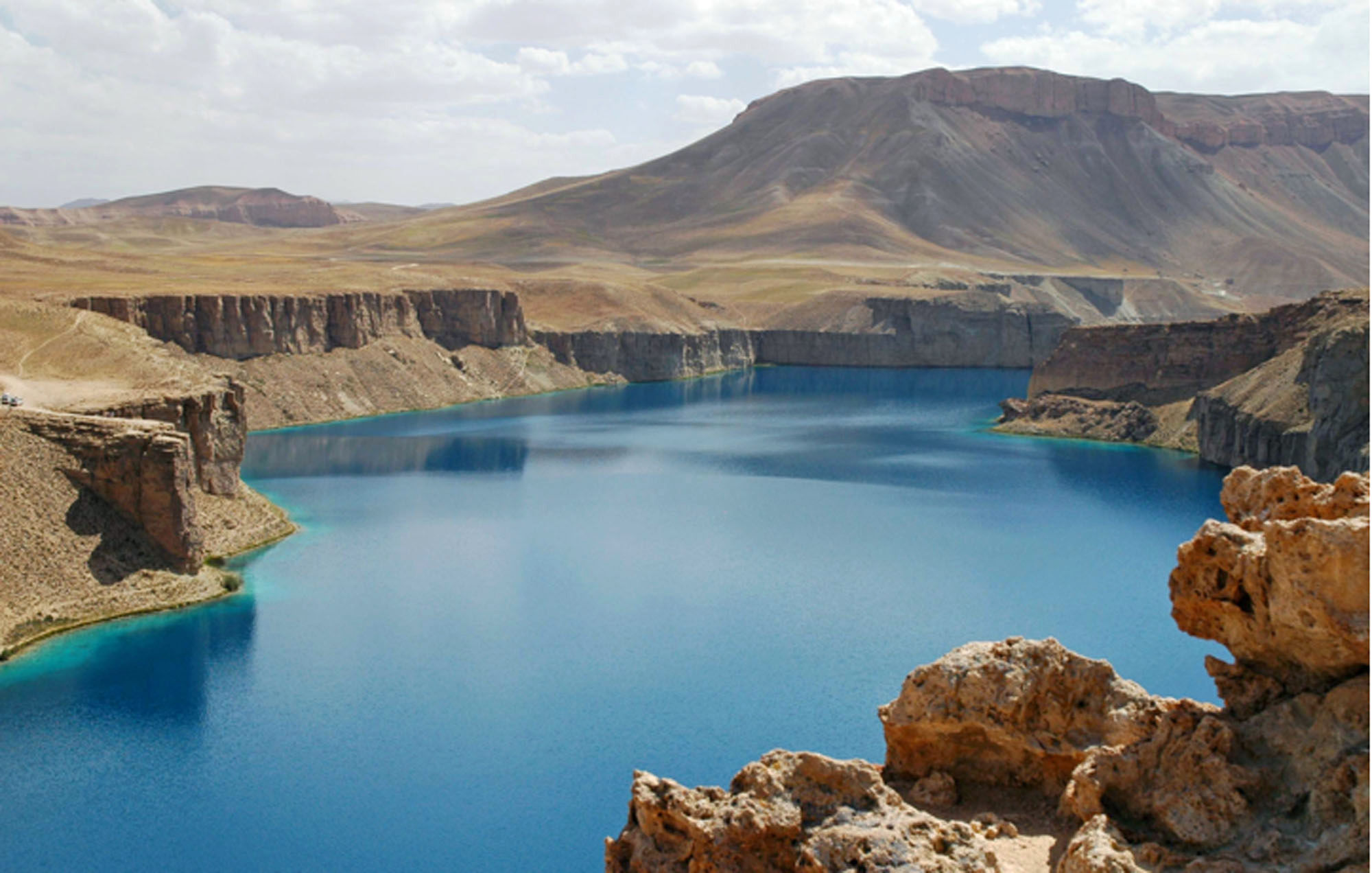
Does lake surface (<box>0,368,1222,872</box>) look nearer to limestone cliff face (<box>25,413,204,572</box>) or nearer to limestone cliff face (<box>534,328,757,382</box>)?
limestone cliff face (<box>25,413,204,572</box>)

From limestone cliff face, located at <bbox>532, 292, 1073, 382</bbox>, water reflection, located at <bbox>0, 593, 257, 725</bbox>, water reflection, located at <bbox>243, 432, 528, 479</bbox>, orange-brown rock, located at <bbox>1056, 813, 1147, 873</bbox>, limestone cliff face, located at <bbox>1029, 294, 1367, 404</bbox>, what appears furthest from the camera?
limestone cliff face, located at <bbox>532, 292, 1073, 382</bbox>

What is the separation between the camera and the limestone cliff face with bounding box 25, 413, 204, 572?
4616 centimetres

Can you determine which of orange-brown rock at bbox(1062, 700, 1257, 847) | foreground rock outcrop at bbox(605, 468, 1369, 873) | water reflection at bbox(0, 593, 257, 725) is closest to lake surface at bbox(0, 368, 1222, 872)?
water reflection at bbox(0, 593, 257, 725)

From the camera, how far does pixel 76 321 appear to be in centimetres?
7175

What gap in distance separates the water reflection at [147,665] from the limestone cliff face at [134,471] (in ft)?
11.8

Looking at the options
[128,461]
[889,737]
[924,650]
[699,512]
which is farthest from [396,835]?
[699,512]

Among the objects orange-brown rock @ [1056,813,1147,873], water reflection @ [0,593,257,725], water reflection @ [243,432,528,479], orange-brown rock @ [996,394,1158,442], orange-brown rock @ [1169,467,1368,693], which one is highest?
orange-brown rock @ [1169,467,1368,693]

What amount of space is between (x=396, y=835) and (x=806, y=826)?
611 inches

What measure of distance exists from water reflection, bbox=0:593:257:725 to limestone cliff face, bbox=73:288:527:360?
52.0m

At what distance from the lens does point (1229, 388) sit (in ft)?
271

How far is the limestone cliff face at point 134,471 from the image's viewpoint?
151ft

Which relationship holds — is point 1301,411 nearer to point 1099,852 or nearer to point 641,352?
point 1099,852

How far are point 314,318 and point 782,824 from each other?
322ft

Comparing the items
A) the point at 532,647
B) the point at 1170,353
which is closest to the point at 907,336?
the point at 1170,353
